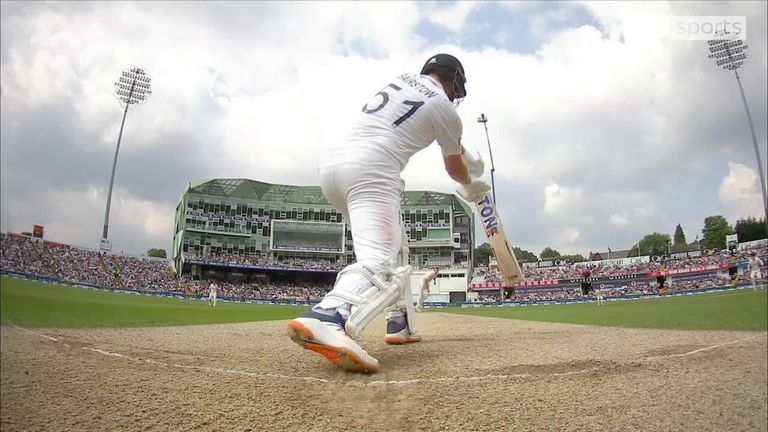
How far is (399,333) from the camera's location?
2600 millimetres

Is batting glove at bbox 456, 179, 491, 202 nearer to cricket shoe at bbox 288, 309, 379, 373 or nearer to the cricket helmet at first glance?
the cricket helmet

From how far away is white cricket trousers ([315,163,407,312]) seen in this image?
1.67 meters

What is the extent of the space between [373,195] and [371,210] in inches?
2.4

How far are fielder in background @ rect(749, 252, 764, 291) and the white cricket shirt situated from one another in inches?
82.9

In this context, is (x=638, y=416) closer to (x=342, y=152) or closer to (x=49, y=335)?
(x=342, y=152)

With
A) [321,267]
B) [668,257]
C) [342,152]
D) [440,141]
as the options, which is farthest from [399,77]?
[321,267]

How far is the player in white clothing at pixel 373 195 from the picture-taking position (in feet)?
4.81

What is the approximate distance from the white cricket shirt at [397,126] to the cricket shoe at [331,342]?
0.65 m

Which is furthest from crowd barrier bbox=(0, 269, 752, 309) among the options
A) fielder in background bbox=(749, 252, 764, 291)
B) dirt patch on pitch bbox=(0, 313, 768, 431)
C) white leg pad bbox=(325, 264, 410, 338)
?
white leg pad bbox=(325, 264, 410, 338)

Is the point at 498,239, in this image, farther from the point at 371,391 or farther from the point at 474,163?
the point at 371,391

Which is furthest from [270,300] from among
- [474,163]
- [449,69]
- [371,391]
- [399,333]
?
[371,391]

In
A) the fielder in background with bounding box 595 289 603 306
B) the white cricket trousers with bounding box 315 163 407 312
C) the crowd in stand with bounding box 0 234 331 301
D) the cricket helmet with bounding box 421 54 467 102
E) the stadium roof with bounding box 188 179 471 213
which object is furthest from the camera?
the fielder in background with bounding box 595 289 603 306

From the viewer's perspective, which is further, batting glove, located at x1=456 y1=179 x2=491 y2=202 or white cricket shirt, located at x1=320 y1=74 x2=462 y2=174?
batting glove, located at x1=456 y1=179 x2=491 y2=202

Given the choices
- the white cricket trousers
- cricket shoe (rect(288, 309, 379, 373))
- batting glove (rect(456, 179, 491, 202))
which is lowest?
cricket shoe (rect(288, 309, 379, 373))
